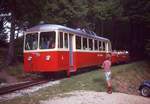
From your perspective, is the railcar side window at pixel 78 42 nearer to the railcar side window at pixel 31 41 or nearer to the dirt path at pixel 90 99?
the railcar side window at pixel 31 41

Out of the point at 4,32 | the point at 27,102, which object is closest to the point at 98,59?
the point at 4,32

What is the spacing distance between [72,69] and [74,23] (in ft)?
36.7

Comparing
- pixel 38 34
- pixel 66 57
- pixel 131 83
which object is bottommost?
pixel 131 83

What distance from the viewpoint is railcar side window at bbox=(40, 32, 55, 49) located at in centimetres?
2036

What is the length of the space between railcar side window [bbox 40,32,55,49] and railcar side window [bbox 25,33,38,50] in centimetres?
43

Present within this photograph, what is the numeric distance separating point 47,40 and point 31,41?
47.3 inches

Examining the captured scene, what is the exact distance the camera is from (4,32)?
28.7 meters

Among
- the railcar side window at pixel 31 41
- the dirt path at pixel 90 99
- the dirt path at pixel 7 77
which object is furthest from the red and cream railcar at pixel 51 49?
the dirt path at pixel 90 99

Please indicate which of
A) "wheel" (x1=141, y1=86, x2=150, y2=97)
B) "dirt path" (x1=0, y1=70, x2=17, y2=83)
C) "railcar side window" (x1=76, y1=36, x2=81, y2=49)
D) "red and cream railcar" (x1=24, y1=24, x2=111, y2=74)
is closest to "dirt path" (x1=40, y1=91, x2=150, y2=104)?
"wheel" (x1=141, y1=86, x2=150, y2=97)

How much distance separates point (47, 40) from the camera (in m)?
20.7

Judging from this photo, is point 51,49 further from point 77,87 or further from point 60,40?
point 77,87

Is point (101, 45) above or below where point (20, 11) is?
below

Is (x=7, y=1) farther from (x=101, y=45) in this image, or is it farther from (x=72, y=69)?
(x=101, y=45)

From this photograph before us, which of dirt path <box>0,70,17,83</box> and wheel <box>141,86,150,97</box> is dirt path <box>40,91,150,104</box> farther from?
dirt path <box>0,70,17,83</box>
